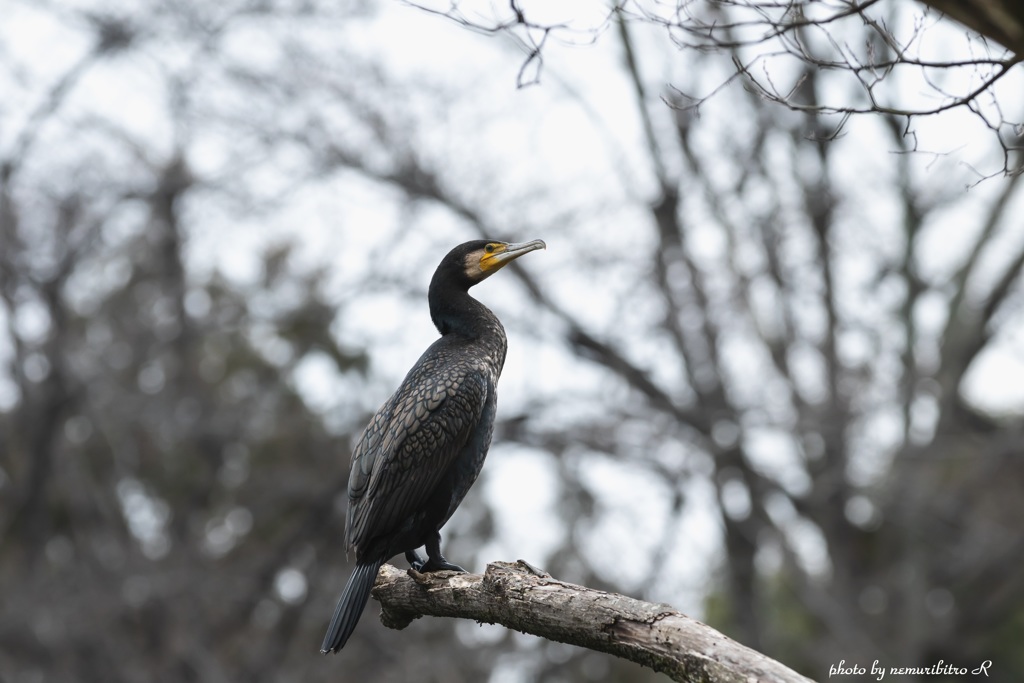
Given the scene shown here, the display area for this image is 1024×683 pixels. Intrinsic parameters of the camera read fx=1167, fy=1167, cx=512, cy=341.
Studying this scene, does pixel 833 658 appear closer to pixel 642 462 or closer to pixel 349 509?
pixel 642 462

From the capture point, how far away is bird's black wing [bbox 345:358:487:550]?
14.3ft

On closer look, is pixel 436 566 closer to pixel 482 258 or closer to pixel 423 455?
pixel 423 455

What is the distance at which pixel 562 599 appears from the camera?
11.2 feet

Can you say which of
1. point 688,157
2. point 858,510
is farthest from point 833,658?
point 688,157

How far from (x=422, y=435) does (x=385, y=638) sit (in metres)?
11.0

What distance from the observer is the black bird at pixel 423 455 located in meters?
4.35

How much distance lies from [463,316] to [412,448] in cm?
72

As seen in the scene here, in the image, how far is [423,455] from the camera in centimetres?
444

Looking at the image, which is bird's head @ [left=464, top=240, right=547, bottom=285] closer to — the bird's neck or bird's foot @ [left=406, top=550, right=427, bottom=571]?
the bird's neck

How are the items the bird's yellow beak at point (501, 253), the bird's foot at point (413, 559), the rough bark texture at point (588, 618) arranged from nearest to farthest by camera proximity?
1. the rough bark texture at point (588, 618)
2. the bird's foot at point (413, 559)
3. the bird's yellow beak at point (501, 253)

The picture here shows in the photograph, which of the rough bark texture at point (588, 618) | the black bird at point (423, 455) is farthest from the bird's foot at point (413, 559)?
the rough bark texture at point (588, 618)

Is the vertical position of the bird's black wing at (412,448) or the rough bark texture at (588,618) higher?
the bird's black wing at (412,448)

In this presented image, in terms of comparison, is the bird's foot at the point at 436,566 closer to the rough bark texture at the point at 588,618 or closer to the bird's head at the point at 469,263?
the rough bark texture at the point at 588,618

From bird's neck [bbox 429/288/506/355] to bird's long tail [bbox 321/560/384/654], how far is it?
1.10 meters
